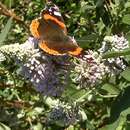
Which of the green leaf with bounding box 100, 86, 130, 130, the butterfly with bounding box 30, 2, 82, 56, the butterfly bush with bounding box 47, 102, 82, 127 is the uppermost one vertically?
the butterfly with bounding box 30, 2, 82, 56

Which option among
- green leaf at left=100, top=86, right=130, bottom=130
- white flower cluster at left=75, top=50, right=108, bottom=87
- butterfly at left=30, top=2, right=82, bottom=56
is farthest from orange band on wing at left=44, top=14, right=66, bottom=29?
green leaf at left=100, top=86, right=130, bottom=130

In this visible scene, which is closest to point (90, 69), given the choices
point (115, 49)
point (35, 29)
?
point (115, 49)

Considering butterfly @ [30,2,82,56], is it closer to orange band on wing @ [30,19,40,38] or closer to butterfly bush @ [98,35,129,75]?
orange band on wing @ [30,19,40,38]

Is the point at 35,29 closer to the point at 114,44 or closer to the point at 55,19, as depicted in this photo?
the point at 55,19

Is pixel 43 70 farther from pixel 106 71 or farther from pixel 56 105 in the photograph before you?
pixel 56 105

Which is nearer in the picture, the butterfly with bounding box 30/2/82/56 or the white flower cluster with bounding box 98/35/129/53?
the butterfly with bounding box 30/2/82/56

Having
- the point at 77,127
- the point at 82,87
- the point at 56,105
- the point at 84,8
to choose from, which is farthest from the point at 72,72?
the point at 84,8
